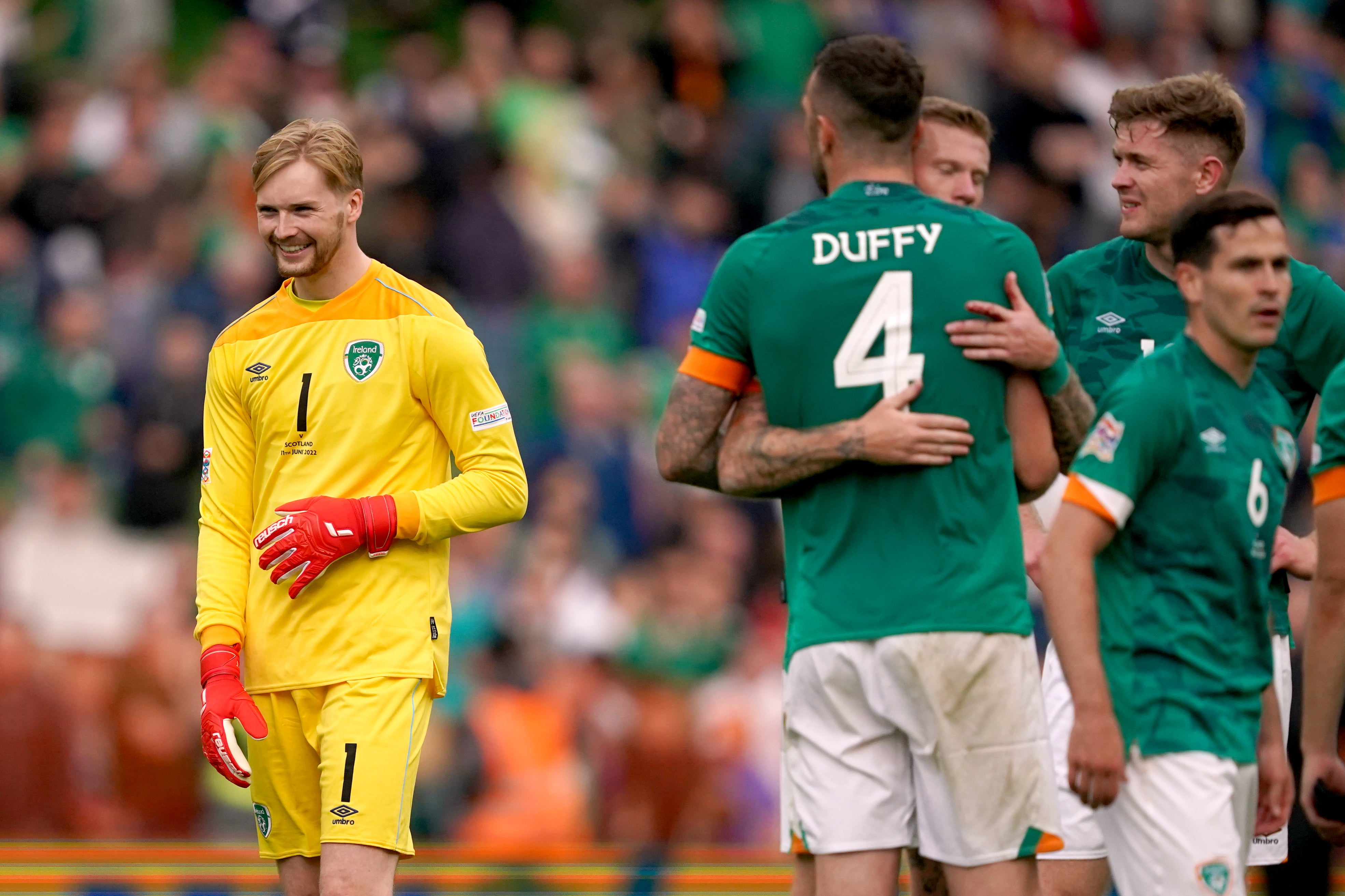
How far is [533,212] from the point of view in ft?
45.2

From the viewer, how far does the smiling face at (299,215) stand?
5527 millimetres

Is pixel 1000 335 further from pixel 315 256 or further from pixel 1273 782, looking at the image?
pixel 315 256

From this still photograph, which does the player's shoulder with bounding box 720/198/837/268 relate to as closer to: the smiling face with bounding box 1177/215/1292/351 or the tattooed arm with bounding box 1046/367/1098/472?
the tattooed arm with bounding box 1046/367/1098/472

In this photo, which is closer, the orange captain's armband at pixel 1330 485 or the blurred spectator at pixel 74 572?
the orange captain's armband at pixel 1330 485

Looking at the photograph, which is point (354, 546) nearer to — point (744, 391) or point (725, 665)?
point (744, 391)

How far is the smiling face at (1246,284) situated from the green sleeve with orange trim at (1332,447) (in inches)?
14.8

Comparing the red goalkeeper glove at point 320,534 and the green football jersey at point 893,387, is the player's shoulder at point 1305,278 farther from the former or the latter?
the red goalkeeper glove at point 320,534

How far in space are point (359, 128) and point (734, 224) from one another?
2.99m

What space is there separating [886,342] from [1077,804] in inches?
72.9

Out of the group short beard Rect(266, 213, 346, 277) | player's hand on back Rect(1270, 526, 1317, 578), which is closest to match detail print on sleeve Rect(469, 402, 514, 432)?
short beard Rect(266, 213, 346, 277)

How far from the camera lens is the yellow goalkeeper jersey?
18.2ft

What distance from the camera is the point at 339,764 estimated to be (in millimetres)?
5359

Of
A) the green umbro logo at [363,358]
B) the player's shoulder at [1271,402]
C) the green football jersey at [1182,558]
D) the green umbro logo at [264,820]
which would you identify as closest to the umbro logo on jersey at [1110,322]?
the player's shoulder at [1271,402]

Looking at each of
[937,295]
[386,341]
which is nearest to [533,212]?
[386,341]
